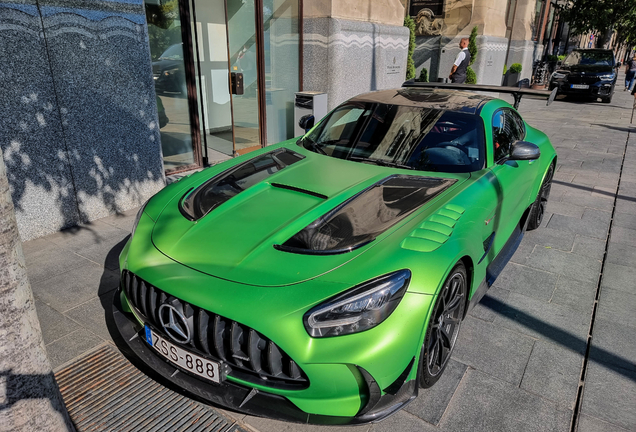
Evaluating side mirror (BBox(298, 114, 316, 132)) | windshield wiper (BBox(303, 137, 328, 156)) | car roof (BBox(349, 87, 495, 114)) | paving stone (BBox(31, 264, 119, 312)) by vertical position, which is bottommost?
paving stone (BBox(31, 264, 119, 312))

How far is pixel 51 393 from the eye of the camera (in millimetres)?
1808

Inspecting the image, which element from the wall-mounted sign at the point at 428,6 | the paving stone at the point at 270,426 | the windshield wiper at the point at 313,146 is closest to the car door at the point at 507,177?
the windshield wiper at the point at 313,146

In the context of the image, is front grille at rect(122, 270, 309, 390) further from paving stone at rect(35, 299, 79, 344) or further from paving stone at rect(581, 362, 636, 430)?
paving stone at rect(581, 362, 636, 430)

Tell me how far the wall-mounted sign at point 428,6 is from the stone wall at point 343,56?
9806 mm

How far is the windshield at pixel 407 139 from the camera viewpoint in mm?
3432

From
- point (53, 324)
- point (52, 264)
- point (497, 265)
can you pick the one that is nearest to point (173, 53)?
Result: point (52, 264)

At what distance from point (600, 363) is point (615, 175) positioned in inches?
220

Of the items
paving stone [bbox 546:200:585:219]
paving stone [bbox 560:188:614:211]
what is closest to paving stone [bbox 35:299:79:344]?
paving stone [bbox 546:200:585:219]

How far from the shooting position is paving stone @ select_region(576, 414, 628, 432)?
237 centimetres

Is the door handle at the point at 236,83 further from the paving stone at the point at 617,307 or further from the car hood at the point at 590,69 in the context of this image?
the car hood at the point at 590,69

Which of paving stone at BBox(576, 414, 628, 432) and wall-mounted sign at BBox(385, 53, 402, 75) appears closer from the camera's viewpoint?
paving stone at BBox(576, 414, 628, 432)

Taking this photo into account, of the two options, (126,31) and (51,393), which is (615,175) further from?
(51,393)

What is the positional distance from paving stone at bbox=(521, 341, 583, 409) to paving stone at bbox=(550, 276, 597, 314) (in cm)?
67

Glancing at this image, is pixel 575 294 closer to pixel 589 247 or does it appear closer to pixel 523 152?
pixel 589 247
